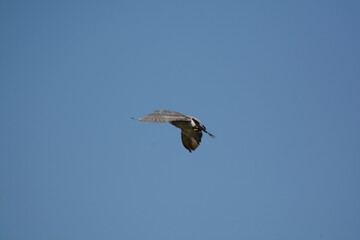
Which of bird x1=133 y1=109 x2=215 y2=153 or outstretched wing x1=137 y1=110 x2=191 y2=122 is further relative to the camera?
bird x1=133 y1=109 x2=215 y2=153

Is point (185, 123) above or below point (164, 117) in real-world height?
above

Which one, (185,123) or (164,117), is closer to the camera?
(164,117)

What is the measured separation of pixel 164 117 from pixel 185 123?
1464 mm

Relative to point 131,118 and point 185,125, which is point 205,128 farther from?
point 131,118

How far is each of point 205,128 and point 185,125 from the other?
0.85 metres

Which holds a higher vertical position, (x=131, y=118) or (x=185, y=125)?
(x=185, y=125)

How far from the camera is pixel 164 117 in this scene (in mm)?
27797

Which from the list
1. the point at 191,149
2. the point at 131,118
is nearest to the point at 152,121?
the point at 131,118

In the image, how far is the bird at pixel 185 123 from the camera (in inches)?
1090

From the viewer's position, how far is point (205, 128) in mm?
28984

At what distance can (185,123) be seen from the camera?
28969 mm

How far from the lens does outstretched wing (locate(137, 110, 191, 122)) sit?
27.4 metres

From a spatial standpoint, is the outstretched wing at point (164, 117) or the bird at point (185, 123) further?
the bird at point (185, 123)

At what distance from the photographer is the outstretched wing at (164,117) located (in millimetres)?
27361
